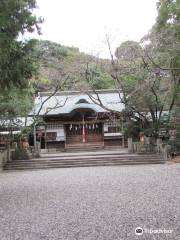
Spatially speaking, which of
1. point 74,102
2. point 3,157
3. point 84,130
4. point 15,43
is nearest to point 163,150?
point 3,157

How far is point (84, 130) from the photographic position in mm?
34344

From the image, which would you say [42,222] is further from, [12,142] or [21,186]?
[12,142]

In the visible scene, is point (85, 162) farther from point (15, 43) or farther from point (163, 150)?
point (15, 43)

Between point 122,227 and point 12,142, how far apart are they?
2163 cm

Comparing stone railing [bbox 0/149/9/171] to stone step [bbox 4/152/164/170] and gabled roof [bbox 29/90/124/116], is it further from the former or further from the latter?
gabled roof [bbox 29/90/124/116]

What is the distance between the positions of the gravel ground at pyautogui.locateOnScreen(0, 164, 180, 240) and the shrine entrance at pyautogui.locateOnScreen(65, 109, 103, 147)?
20875 millimetres

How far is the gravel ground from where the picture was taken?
6.43 metres

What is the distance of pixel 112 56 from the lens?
81.7ft

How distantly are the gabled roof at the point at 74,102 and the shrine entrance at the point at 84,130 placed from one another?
113 centimetres

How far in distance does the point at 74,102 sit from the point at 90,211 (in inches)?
1131
